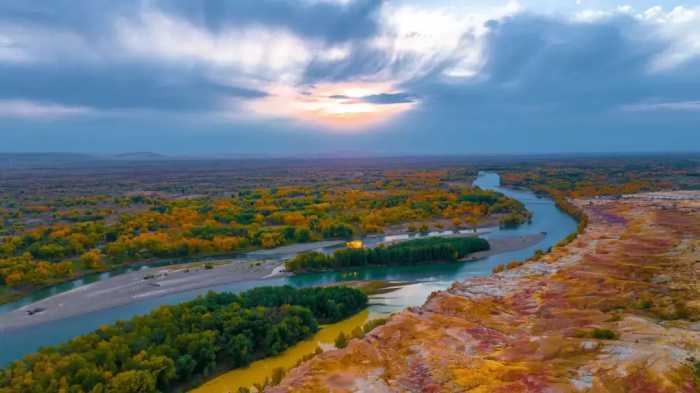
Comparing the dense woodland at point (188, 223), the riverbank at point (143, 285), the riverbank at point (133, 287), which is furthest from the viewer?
the dense woodland at point (188, 223)

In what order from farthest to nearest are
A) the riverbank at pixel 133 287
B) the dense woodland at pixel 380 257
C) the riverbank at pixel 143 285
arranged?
1. the dense woodland at pixel 380 257
2. the riverbank at pixel 143 285
3. the riverbank at pixel 133 287

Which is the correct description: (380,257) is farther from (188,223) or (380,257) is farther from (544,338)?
(188,223)

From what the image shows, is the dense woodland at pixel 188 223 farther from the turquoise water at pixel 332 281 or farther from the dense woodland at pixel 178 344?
the dense woodland at pixel 178 344

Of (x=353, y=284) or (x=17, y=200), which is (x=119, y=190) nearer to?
(x=17, y=200)

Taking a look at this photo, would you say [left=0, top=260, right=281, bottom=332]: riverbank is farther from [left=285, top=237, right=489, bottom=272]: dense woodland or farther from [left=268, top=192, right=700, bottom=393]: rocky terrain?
[left=268, top=192, right=700, bottom=393]: rocky terrain

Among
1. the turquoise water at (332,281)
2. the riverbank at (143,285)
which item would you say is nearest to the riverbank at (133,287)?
the riverbank at (143,285)

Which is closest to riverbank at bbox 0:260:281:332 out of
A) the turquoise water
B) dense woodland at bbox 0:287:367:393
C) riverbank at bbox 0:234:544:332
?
riverbank at bbox 0:234:544:332
